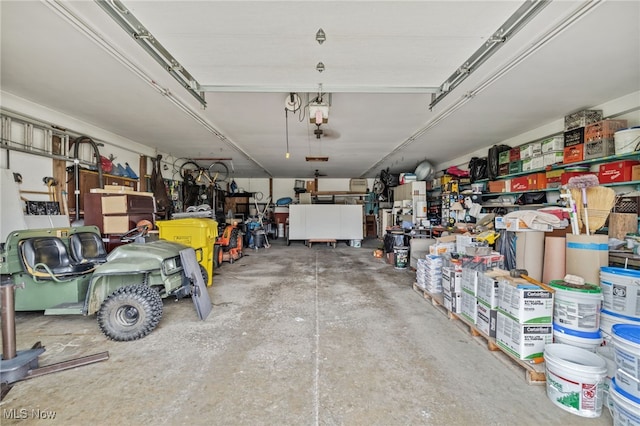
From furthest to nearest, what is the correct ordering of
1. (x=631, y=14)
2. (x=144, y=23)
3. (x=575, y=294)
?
(x=144, y=23) → (x=631, y=14) → (x=575, y=294)

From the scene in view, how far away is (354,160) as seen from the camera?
8.19 metres

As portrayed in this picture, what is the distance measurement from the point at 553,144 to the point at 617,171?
111 centimetres

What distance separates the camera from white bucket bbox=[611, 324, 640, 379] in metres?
1.33

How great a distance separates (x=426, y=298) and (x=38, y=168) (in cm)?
612

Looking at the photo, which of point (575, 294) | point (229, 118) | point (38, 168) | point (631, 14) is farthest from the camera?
point (229, 118)

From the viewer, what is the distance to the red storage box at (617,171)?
327 centimetres

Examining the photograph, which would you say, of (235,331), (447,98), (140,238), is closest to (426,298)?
(235,331)

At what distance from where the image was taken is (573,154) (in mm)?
3908

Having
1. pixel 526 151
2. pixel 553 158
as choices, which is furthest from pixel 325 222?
pixel 553 158

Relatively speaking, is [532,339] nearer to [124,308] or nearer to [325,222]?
[124,308]

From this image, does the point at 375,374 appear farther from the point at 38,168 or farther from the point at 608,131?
the point at 38,168

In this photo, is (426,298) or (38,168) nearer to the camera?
(426,298)

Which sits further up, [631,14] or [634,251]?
[631,14]

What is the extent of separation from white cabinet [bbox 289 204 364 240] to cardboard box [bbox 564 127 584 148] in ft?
18.5
